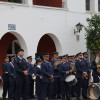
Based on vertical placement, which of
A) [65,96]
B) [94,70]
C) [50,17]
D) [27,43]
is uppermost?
[50,17]

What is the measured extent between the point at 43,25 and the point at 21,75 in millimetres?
8326

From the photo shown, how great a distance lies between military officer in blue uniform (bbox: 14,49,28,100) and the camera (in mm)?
13406

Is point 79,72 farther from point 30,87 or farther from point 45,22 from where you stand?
point 45,22

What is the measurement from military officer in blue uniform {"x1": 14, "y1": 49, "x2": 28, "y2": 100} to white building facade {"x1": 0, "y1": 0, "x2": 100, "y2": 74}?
19.5 feet

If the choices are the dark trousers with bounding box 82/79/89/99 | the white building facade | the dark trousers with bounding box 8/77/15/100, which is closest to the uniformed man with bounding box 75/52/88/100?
the dark trousers with bounding box 82/79/89/99

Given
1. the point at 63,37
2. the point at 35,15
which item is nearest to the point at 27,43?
the point at 35,15

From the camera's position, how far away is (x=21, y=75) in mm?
13547

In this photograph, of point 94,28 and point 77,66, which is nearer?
point 77,66

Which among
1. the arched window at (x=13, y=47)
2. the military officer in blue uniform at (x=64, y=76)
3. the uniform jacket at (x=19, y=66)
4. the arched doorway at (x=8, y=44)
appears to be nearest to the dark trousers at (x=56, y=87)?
the military officer in blue uniform at (x=64, y=76)

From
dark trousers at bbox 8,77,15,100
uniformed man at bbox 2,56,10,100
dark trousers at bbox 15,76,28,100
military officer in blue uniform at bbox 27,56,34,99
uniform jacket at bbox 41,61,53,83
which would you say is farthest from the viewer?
military officer in blue uniform at bbox 27,56,34,99

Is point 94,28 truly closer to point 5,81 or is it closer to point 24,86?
point 5,81

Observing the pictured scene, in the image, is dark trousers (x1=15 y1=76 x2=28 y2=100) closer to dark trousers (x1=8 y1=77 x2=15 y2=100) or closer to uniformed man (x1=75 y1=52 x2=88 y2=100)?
dark trousers (x1=8 y1=77 x2=15 y2=100)

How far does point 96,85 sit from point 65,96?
1948 mm

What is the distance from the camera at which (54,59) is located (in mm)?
17141
